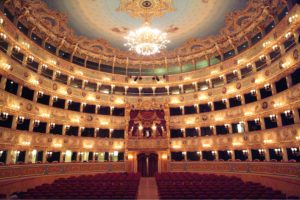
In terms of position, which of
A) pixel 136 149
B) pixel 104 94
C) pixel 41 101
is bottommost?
pixel 136 149

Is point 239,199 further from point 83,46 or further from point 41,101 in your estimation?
point 83,46

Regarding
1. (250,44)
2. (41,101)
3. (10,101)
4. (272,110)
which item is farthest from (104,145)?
(250,44)

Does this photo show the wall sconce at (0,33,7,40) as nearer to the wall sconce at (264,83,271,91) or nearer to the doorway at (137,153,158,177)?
the doorway at (137,153,158,177)

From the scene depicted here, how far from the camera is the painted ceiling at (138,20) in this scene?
19.8 meters

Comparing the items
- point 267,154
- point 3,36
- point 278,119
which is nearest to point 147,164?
point 267,154

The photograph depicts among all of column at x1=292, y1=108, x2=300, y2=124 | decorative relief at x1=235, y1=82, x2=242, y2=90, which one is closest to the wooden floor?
column at x1=292, y1=108, x2=300, y2=124

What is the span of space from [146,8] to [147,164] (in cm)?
1899

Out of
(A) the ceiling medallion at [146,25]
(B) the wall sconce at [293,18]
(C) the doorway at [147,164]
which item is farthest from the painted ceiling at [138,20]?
(C) the doorway at [147,164]

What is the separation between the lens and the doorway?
1037 inches

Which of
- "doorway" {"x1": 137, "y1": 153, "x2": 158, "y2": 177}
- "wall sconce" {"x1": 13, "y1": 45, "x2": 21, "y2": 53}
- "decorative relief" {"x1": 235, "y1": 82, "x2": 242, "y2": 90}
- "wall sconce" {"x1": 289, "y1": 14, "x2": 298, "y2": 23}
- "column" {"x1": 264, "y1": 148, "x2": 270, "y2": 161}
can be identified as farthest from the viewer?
"doorway" {"x1": 137, "y1": 153, "x2": 158, "y2": 177}

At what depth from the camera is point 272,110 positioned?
19.0m

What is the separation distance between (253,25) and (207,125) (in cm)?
1278

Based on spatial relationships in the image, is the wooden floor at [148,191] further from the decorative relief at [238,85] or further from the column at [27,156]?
the decorative relief at [238,85]

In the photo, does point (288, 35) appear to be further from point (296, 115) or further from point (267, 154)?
point (267, 154)
